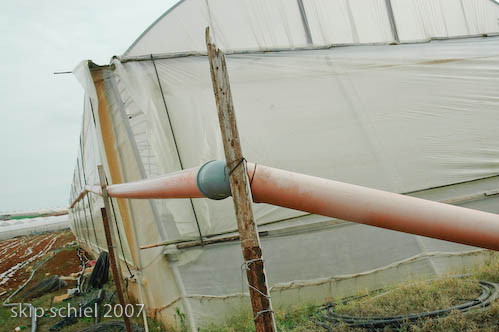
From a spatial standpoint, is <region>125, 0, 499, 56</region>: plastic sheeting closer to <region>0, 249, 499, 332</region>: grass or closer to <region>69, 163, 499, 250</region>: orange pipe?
<region>0, 249, 499, 332</region>: grass

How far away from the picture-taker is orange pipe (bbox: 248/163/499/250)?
1478mm

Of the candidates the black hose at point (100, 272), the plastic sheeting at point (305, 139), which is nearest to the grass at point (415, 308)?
the plastic sheeting at point (305, 139)

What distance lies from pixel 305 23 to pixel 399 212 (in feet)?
14.9

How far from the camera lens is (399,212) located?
4.88ft

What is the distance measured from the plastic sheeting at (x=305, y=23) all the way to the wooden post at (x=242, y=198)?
3.23m

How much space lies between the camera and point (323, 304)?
13.7 feet

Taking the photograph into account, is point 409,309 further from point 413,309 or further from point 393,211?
point 393,211

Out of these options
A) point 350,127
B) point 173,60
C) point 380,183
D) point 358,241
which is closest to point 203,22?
point 173,60

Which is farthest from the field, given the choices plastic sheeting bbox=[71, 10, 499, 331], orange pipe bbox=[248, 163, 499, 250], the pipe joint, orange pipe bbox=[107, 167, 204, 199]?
the pipe joint

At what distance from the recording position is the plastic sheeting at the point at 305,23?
488cm

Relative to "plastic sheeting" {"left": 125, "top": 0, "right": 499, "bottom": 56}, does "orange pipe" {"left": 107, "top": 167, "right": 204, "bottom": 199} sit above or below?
below

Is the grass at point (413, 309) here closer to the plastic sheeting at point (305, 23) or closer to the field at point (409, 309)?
the field at point (409, 309)

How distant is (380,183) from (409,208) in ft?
11.4

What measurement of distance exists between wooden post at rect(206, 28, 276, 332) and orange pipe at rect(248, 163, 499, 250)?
0.83 feet
